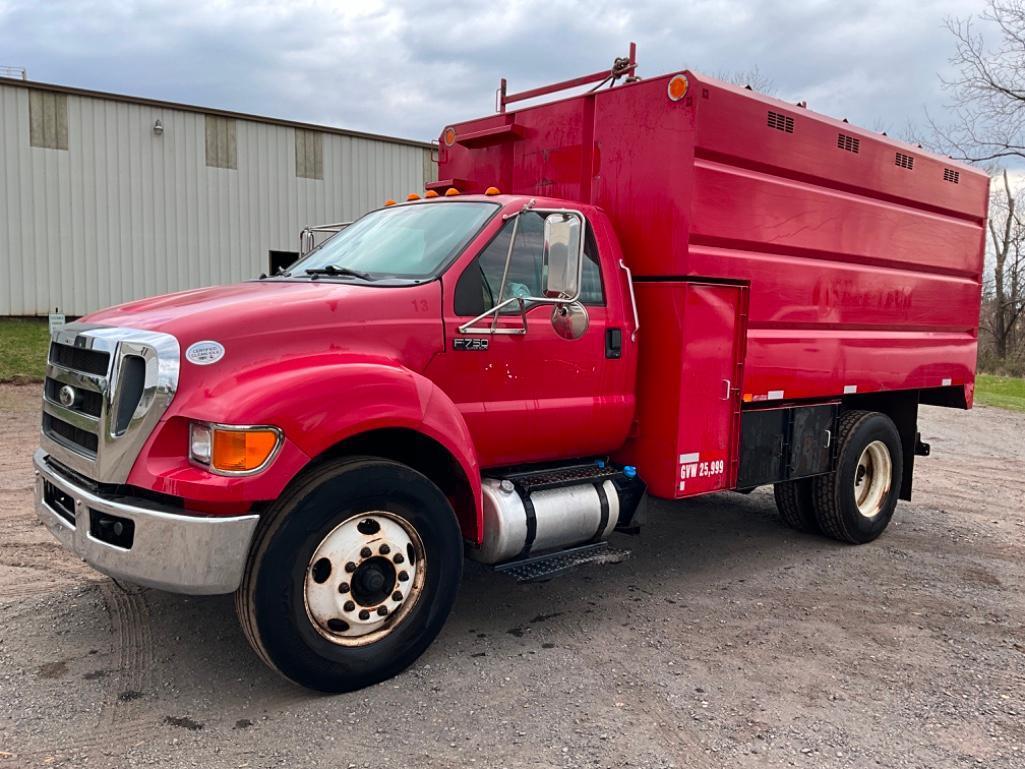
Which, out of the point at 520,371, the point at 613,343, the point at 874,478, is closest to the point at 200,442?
the point at 520,371

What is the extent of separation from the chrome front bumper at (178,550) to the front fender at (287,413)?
11 cm

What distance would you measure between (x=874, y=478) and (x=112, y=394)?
5.73 metres

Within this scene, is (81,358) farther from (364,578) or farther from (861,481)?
(861,481)

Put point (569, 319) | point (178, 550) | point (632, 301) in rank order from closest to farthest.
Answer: point (178, 550) < point (569, 319) < point (632, 301)

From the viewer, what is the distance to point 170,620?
434 centimetres

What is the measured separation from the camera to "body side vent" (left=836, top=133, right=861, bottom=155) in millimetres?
5844

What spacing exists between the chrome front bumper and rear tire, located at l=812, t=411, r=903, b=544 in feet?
14.9

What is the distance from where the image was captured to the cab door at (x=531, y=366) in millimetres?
4180

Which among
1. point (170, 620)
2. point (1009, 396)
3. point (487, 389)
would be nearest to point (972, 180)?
point (487, 389)

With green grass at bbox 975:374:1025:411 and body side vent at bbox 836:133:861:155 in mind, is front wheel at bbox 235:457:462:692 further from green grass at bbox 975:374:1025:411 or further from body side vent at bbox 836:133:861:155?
green grass at bbox 975:374:1025:411

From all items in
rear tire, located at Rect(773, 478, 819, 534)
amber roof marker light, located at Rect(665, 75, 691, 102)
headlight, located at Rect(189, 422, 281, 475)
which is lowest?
rear tire, located at Rect(773, 478, 819, 534)

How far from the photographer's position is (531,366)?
4.42 metres

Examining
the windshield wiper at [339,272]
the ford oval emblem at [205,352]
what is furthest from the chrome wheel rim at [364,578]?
the windshield wiper at [339,272]

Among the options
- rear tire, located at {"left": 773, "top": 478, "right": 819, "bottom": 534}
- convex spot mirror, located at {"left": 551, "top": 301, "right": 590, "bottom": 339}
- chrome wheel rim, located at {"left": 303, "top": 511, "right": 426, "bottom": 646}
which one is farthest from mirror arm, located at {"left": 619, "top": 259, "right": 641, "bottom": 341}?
rear tire, located at {"left": 773, "top": 478, "right": 819, "bottom": 534}
